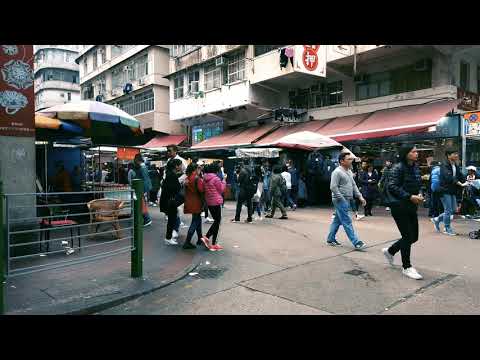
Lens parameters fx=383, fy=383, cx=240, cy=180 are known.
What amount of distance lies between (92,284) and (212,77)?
66.4 ft

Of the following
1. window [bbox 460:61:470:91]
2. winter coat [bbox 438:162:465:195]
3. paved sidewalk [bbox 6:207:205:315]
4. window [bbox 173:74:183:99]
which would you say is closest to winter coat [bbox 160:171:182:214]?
paved sidewalk [bbox 6:207:205:315]

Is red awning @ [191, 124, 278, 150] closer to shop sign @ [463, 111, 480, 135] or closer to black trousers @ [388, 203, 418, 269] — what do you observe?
shop sign @ [463, 111, 480, 135]

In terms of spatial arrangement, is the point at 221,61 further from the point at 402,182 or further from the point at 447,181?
the point at 402,182

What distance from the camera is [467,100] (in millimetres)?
14539

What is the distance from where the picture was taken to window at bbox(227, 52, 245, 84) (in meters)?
21.7

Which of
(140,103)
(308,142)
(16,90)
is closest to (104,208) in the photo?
(16,90)

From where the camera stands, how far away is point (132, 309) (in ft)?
14.0

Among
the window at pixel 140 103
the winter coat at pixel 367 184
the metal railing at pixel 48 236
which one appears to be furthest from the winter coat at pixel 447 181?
the window at pixel 140 103

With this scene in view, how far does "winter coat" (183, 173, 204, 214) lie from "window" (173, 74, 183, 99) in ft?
66.1
